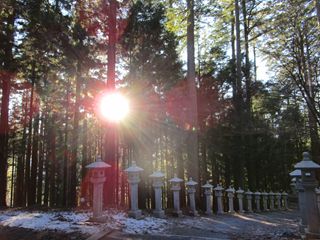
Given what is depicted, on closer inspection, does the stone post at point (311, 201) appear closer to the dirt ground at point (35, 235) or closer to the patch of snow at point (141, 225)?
the patch of snow at point (141, 225)

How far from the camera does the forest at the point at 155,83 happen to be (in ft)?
34.3

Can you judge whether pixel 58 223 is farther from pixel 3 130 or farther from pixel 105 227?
pixel 3 130

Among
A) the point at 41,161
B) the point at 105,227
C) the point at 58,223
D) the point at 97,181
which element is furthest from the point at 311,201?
the point at 41,161

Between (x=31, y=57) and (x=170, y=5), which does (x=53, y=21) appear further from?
(x=170, y=5)

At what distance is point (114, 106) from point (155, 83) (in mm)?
3072

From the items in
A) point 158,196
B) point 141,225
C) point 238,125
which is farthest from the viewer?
point 238,125

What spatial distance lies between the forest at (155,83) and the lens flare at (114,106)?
43cm

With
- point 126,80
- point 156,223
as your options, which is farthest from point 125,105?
point 156,223

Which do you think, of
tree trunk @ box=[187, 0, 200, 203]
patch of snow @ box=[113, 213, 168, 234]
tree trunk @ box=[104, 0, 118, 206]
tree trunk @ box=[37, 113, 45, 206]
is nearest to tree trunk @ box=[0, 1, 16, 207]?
tree trunk @ box=[104, 0, 118, 206]

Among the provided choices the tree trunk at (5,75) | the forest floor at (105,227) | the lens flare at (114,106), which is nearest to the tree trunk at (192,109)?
the lens flare at (114,106)

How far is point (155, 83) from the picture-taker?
14453mm

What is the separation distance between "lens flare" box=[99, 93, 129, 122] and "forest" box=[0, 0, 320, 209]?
0.43 metres

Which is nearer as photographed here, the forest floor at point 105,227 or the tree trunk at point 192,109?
the forest floor at point 105,227

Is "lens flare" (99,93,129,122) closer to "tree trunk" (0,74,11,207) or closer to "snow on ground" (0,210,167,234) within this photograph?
"tree trunk" (0,74,11,207)
